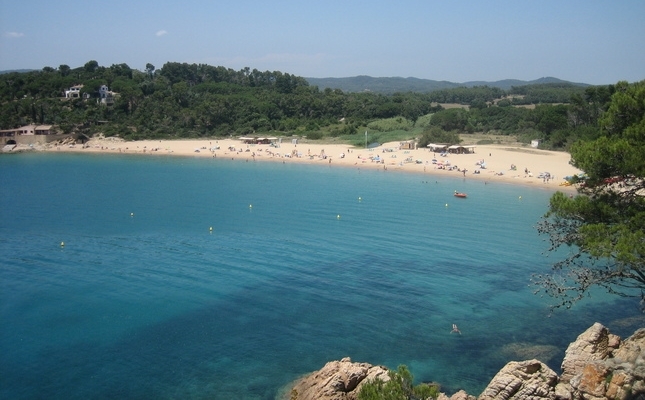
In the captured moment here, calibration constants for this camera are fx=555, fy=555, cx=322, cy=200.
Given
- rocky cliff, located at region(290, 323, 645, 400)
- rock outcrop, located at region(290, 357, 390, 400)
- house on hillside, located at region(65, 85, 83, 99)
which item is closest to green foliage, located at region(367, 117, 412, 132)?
house on hillside, located at region(65, 85, 83, 99)

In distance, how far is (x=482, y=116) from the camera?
95500 millimetres

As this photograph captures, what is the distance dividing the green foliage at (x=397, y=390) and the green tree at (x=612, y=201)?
5605 mm

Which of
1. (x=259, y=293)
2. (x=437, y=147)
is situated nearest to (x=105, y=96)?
(x=437, y=147)

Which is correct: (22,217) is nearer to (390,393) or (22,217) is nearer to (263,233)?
(263,233)

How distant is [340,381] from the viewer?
46.0ft

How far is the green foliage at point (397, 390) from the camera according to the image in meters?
10.3

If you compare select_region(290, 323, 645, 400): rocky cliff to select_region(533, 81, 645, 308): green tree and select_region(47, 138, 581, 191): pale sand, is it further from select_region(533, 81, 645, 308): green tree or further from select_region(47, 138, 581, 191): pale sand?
select_region(47, 138, 581, 191): pale sand

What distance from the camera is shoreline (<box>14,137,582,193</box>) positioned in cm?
5450

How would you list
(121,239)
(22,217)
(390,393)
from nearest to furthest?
1. (390,393)
2. (121,239)
3. (22,217)

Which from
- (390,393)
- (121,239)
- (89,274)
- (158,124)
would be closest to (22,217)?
(121,239)

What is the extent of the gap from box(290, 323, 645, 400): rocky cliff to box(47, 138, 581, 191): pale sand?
3456 cm

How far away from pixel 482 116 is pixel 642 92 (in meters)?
84.5

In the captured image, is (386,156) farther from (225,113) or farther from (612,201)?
(612,201)

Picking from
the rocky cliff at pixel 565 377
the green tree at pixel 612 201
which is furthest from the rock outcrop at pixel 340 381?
the green tree at pixel 612 201
